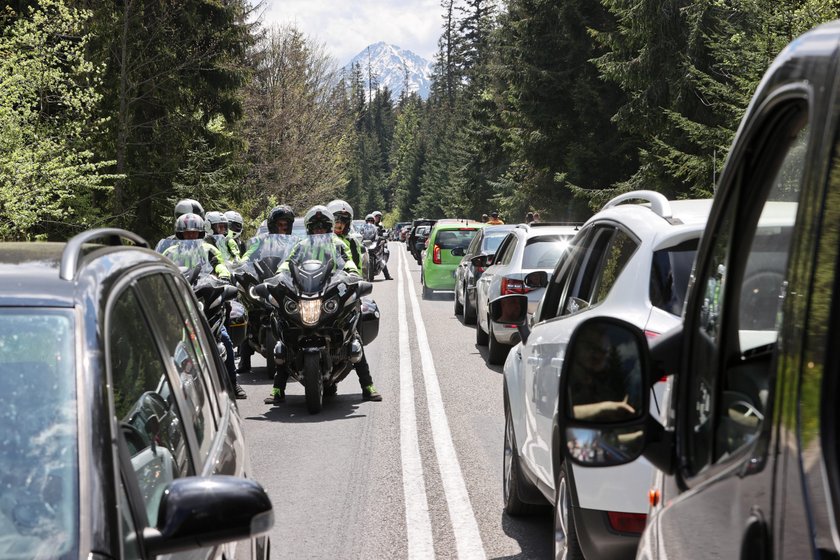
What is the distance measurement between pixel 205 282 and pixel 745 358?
30.2ft

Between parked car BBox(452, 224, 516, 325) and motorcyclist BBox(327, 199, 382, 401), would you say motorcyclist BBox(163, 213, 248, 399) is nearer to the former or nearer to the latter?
motorcyclist BBox(327, 199, 382, 401)

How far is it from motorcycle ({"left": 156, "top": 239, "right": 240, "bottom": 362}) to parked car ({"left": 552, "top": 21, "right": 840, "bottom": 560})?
8.53m

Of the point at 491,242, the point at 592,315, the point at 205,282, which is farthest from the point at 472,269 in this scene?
the point at 592,315

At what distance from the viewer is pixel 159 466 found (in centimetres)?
318

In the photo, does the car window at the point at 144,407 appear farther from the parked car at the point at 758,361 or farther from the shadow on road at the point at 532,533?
the shadow on road at the point at 532,533

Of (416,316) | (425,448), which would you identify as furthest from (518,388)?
(416,316)

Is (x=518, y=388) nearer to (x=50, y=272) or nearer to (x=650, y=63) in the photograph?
(x=50, y=272)

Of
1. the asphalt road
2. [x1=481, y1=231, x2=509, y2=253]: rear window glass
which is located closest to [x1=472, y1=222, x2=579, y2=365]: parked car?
the asphalt road

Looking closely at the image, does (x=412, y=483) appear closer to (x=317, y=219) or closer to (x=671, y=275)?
(x=671, y=275)

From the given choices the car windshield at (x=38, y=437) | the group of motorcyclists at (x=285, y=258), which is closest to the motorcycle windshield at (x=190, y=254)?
the group of motorcyclists at (x=285, y=258)

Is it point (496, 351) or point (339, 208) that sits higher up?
point (339, 208)

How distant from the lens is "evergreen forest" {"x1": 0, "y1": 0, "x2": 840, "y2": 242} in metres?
20.9

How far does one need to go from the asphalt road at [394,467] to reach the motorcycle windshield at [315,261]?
4.20 feet

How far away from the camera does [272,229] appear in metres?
12.7
